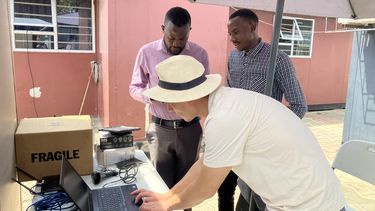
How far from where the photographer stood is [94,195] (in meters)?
1.47

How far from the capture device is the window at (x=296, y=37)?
724cm

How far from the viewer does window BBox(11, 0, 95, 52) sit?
17.0 ft

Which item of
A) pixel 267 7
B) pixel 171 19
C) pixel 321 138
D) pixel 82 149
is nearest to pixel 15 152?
pixel 82 149

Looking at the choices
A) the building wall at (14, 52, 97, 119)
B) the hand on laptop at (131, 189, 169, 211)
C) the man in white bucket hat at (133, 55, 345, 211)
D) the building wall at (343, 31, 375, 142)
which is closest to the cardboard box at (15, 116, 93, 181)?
the hand on laptop at (131, 189, 169, 211)

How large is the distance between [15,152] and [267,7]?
5.21 feet

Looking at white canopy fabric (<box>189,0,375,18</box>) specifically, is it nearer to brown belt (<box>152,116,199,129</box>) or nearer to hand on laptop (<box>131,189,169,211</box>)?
brown belt (<box>152,116,199,129</box>)

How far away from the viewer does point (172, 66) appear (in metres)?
1.15

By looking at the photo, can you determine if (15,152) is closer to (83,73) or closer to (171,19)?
(171,19)

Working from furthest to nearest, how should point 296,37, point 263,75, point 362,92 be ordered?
point 296,37, point 362,92, point 263,75

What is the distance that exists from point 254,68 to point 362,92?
3.66m

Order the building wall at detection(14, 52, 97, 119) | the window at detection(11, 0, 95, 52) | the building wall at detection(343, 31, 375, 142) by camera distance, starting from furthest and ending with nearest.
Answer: the building wall at detection(14, 52, 97, 119) → the window at detection(11, 0, 95, 52) → the building wall at detection(343, 31, 375, 142)

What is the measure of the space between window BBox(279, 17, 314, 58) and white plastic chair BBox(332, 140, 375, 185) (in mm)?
5661

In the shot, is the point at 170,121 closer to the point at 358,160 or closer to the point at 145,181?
the point at 145,181

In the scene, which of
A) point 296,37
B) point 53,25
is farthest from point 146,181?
point 296,37
